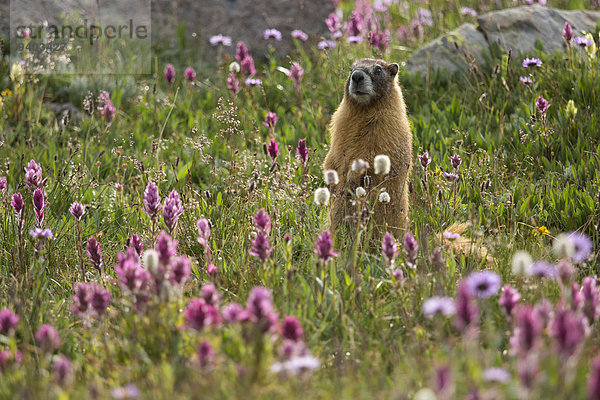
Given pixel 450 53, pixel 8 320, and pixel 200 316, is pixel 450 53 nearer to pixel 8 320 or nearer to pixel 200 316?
pixel 200 316

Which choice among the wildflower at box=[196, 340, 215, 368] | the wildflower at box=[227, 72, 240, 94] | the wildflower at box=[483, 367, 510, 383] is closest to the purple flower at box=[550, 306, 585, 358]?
the wildflower at box=[483, 367, 510, 383]

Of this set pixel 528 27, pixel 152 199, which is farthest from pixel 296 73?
pixel 152 199

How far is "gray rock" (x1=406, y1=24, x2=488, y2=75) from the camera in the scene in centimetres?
723

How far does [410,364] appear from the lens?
2.88m

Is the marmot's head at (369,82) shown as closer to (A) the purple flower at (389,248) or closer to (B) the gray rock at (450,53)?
(B) the gray rock at (450,53)

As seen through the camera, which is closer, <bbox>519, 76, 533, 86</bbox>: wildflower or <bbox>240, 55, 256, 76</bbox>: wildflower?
<bbox>519, 76, 533, 86</bbox>: wildflower

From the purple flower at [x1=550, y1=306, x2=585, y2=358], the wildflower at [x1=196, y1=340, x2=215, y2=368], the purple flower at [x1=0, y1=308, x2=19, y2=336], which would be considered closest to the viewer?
the purple flower at [x1=550, y1=306, x2=585, y2=358]

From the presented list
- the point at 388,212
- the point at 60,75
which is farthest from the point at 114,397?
the point at 60,75

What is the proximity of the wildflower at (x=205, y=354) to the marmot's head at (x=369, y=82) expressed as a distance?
327 centimetres

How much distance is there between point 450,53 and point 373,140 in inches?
104

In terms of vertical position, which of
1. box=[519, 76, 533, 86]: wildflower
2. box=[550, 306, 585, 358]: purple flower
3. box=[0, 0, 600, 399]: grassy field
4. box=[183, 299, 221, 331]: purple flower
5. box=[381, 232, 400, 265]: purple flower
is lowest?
box=[0, 0, 600, 399]: grassy field

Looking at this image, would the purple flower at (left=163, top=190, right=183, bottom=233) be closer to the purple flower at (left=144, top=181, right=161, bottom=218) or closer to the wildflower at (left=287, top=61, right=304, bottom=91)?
the purple flower at (left=144, top=181, right=161, bottom=218)

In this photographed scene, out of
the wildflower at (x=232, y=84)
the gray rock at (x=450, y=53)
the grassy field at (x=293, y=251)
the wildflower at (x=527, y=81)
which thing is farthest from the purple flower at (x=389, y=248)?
the gray rock at (x=450, y=53)

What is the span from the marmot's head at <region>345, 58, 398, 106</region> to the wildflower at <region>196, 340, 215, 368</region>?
3272mm
